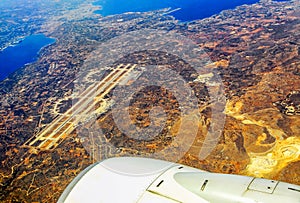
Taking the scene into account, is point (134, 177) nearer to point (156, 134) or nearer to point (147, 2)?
point (156, 134)

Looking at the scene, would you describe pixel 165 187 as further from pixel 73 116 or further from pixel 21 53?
pixel 21 53

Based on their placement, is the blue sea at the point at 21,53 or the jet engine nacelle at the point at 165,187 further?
the blue sea at the point at 21,53

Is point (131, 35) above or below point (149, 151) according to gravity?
above

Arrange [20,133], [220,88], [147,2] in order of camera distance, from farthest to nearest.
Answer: [147,2], [220,88], [20,133]

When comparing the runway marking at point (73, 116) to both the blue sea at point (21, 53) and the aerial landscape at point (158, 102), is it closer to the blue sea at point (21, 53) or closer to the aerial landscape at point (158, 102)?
the aerial landscape at point (158, 102)

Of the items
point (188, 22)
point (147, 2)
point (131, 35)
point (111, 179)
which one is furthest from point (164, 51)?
point (147, 2)

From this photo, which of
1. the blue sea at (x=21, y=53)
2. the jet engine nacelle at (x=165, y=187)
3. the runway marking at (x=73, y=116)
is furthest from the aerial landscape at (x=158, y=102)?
the jet engine nacelle at (x=165, y=187)
